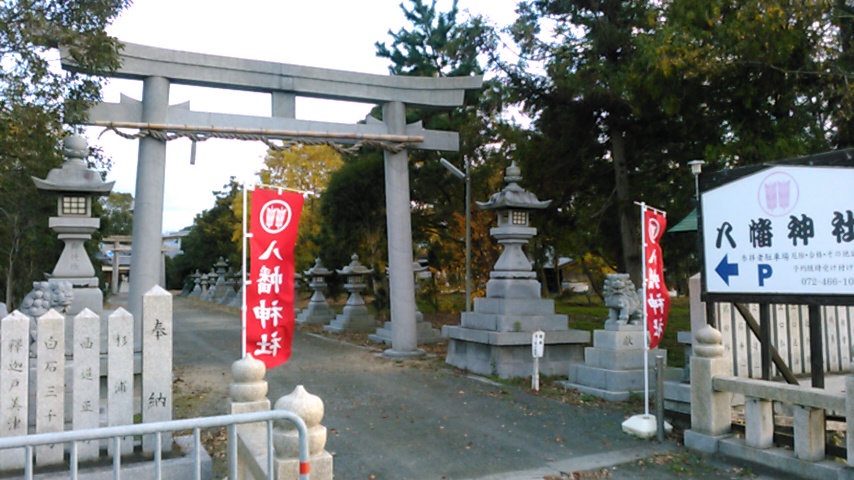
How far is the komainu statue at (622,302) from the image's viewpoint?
9.34 m

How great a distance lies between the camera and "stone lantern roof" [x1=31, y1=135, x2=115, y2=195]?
9391mm

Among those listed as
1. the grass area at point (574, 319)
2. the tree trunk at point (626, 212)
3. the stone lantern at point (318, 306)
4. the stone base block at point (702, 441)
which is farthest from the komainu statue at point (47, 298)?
the stone lantern at point (318, 306)

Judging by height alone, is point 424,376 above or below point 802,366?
below

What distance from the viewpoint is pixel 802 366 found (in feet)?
25.0

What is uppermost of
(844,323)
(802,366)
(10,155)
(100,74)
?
(100,74)

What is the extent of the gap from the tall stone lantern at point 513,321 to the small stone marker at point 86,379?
7.17 m

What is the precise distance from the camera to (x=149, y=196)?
10.7m

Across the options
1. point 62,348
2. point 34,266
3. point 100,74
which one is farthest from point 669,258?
point 34,266

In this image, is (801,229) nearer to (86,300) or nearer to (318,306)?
(86,300)

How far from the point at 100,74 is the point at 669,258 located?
14678mm

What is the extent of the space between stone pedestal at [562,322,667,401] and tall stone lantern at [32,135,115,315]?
782 centimetres

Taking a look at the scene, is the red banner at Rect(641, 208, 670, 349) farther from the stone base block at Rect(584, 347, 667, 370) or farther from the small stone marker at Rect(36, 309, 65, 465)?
the small stone marker at Rect(36, 309, 65, 465)

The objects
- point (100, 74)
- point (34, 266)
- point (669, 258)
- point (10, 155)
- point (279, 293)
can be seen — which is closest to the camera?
point (279, 293)

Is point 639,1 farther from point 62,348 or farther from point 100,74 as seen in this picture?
point 62,348
